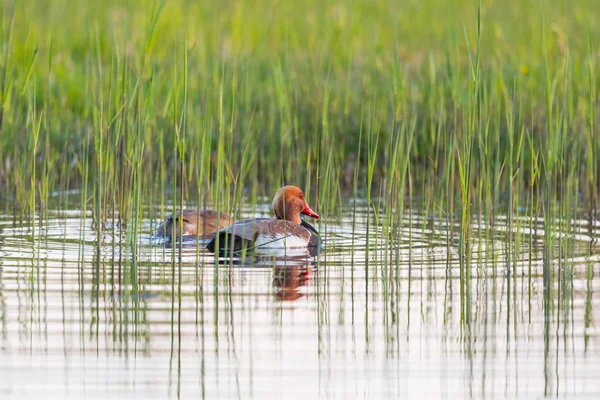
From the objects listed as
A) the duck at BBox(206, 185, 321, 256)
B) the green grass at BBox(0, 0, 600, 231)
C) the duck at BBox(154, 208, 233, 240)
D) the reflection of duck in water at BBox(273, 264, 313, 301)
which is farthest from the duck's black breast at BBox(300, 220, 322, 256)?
the reflection of duck in water at BBox(273, 264, 313, 301)

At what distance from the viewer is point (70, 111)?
13.5m

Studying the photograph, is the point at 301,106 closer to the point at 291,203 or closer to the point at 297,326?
the point at 291,203

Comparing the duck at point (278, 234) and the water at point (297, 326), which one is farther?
the duck at point (278, 234)

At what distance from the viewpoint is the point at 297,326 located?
6203mm

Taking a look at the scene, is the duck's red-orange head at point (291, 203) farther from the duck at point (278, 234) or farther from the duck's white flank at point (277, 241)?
the duck's white flank at point (277, 241)

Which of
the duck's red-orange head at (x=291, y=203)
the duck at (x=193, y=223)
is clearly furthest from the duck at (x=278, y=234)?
the duck at (x=193, y=223)

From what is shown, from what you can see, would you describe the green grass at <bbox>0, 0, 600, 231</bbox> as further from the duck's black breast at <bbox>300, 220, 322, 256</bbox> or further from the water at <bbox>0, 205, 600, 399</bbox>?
the water at <bbox>0, 205, 600, 399</bbox>

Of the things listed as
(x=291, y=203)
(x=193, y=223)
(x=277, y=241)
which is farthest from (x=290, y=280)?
(x=291, y=203)

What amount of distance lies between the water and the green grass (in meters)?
0.46

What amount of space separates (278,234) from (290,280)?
1.46 m

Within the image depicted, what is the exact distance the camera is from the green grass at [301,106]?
7.97 metres

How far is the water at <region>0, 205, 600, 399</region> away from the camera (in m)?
5.22

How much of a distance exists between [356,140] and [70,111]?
314 cm

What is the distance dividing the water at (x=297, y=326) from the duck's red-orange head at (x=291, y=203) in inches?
51.9
